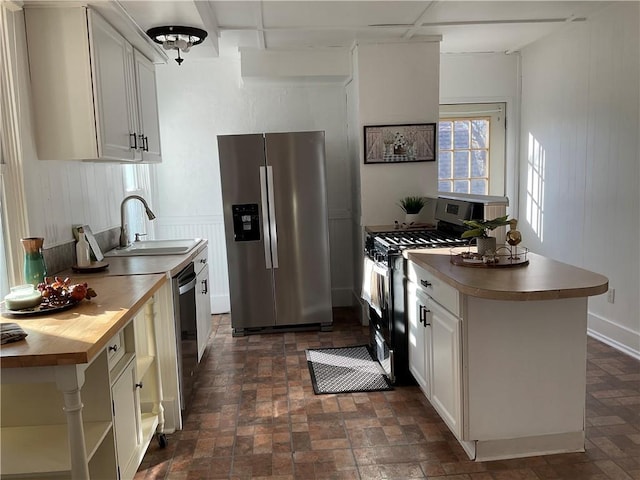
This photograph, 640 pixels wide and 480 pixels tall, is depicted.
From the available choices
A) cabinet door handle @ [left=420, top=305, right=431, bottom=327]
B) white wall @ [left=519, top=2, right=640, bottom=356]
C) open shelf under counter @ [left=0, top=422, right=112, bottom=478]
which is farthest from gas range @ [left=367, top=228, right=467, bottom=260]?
open shelf under counter @ [left=0, top=422, right=112, bottom=478]

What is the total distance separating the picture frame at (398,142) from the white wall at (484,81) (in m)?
0.83

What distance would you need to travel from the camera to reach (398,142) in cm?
445

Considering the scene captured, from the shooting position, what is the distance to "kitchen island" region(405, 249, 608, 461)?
2.33 meters

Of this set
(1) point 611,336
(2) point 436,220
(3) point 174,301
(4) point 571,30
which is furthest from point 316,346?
(4) point 571,30

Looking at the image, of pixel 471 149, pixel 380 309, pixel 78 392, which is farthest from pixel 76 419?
pixel 471 149

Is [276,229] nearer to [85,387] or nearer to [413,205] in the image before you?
[413,205]

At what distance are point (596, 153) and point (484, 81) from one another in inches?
61.0

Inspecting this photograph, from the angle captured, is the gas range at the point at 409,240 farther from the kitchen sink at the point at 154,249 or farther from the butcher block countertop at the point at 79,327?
the butcher block countertop at the point at 79,327

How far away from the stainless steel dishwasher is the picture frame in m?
1.93

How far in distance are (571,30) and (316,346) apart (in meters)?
3.20

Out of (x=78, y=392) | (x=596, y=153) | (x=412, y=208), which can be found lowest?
(x=78, y=392)

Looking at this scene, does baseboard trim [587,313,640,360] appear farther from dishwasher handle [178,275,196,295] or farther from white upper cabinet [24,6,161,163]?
white upper cabinet [24,6,161,163]

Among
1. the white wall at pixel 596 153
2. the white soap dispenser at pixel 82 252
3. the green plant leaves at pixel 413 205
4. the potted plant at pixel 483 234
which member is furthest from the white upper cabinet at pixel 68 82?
the white wall at pixel 596 153

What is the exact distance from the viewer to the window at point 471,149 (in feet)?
17.0
